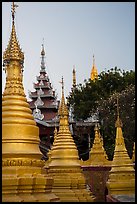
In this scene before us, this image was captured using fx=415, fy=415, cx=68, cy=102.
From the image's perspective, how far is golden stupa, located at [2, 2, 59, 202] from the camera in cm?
753

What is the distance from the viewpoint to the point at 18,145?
26.3 feet

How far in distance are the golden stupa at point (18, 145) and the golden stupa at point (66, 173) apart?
3.44 meters

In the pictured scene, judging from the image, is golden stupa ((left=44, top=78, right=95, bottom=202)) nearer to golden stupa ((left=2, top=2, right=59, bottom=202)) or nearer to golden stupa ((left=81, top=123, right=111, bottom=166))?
golden stupa ((left=2, top=2, right=59, bottom=202))

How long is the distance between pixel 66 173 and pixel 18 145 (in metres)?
4.32

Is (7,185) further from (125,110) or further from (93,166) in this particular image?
(125,110)

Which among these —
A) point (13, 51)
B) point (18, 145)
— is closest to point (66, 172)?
point (18, 145)

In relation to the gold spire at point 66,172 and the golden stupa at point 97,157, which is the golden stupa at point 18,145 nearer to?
the gold spire at point 66,172

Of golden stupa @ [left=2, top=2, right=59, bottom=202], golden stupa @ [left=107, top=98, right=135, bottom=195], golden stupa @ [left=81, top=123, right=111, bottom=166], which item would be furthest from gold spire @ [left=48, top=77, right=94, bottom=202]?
golden stupa @ [left=81, top=123, right=111, bottom=166]

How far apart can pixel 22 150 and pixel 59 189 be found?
13.3 ft

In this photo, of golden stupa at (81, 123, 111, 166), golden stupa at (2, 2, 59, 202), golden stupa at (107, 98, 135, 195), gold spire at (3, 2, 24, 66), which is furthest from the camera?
golden stupa at (81, 123, 111, 166)

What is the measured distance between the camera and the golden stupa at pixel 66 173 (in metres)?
11.5

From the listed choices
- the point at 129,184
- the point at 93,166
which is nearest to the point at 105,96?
the point at 93,166

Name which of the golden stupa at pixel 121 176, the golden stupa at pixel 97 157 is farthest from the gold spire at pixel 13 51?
the golden stupa at pixel 97 157

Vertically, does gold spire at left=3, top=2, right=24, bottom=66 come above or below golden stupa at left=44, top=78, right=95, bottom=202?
Answer: above
